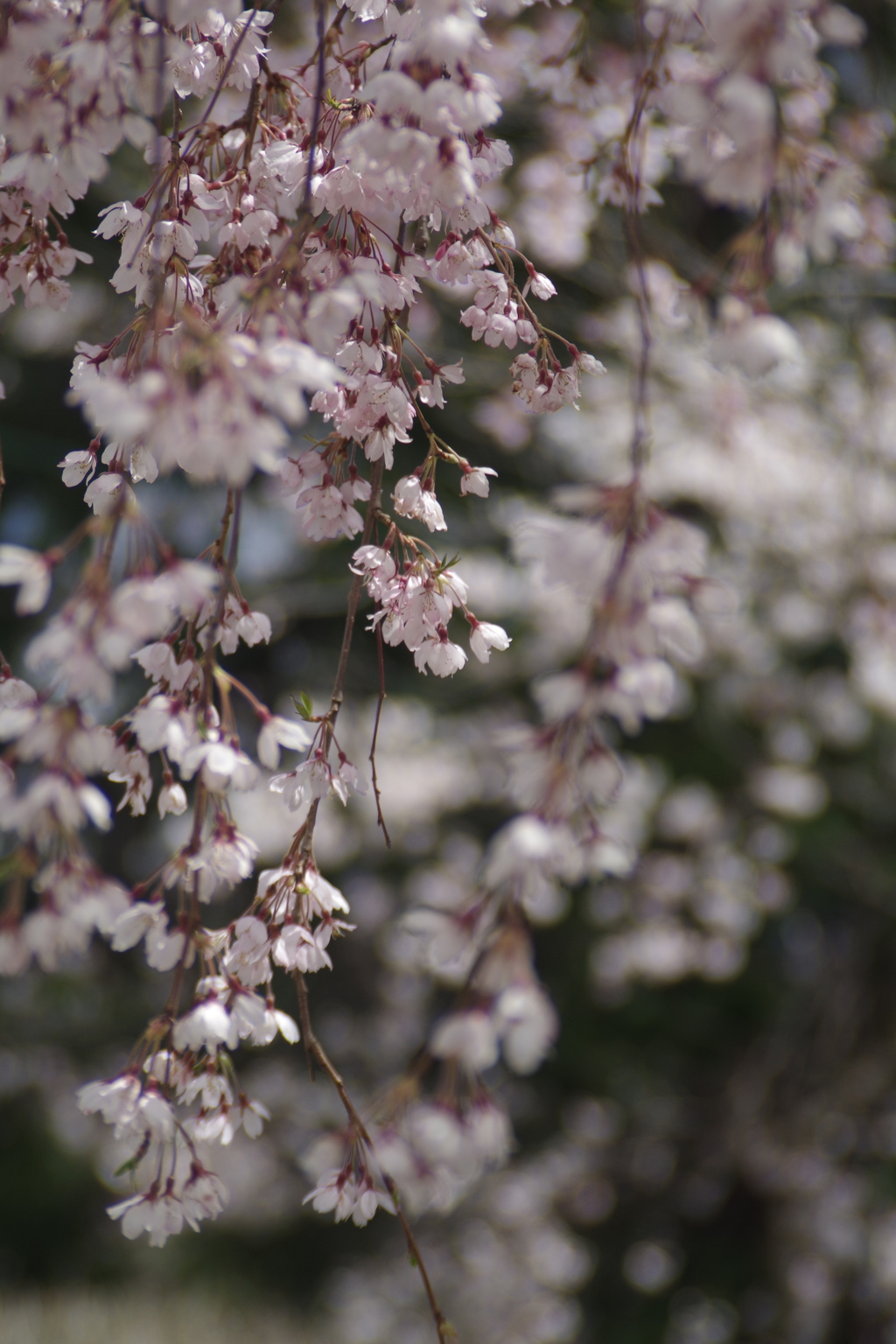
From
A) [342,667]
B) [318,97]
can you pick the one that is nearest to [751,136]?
[318,97]

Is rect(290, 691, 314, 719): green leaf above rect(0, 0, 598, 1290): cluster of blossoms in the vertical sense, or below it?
below

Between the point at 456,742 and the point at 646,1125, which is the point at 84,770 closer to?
the point at 456,742

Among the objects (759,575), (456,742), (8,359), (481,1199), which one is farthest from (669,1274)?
(8,359)

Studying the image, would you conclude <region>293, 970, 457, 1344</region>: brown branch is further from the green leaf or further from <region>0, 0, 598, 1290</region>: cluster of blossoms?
the green leaf

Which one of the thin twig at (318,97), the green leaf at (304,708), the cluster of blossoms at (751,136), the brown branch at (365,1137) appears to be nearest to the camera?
the cluster of blossoms at (751,136)

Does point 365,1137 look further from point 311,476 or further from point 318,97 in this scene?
point 318,97

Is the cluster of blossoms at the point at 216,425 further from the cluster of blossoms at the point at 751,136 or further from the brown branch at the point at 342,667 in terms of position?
the cluster of blossoms at the point at 751,136

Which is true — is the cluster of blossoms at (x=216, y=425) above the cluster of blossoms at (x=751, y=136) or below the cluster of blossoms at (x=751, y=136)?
below

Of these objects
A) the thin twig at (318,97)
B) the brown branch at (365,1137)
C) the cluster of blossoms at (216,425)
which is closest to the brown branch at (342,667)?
the cluster of blossoms at (216,425)

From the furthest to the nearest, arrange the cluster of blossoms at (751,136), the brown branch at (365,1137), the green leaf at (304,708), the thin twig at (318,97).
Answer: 1. the green leaf at (304,708)
2. the brown branch at (365,1137)
3. the thin twig at (318,97)
4. the cluster of blossoms at (751,136)

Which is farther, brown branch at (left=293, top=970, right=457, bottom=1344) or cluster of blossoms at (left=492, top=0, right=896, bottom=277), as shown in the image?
brown branch at (left=293, top=970, right=457, bottom=1344)

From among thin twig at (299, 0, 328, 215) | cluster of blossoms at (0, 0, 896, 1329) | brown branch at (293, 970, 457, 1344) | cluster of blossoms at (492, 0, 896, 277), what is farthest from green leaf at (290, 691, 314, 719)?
cluster of blossoms at (492, 0, 896, 277)

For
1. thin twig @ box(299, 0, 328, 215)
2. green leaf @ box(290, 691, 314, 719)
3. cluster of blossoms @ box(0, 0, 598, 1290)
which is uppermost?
thin twig @ box(299, 0, 328, 215)

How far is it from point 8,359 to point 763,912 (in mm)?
4198
